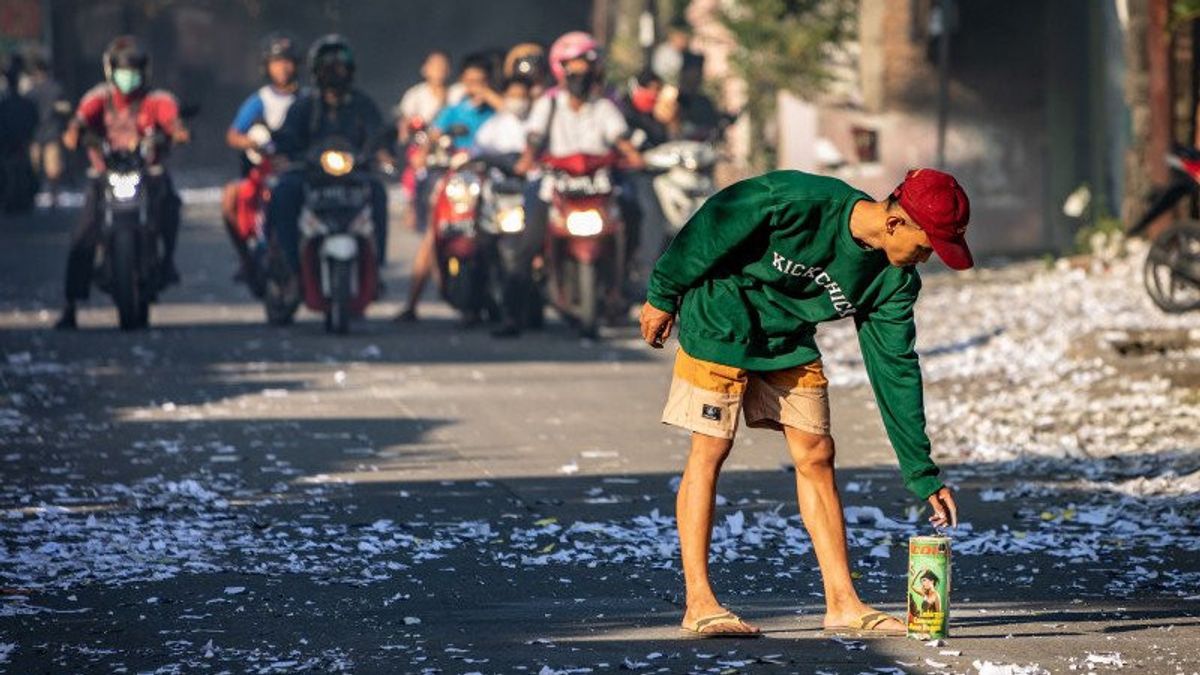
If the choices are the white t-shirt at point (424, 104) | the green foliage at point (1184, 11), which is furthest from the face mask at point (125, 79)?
the white t-shirt at point (424, 104)

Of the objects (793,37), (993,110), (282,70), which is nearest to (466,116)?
(282,70)

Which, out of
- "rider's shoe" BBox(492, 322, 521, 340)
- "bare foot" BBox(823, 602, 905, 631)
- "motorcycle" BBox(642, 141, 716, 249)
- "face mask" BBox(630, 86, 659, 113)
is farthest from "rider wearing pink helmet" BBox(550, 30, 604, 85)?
Result: "bare foot" BBox(823, 602, 905, 631)

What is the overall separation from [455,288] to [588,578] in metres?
10.7

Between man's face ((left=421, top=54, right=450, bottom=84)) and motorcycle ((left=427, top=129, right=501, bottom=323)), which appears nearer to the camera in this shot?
motorcycle ((left=427, top=129, right=501, bottom=323))

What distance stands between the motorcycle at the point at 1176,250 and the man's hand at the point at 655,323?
9799 millimetres

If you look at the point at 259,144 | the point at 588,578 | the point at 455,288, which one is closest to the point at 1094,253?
the point at 455,288

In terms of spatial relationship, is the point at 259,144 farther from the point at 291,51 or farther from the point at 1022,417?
the point at 1022,417

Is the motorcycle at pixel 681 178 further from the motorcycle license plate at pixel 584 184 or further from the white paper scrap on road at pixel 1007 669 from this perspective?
the white paper scrap on road at pixel 1007 669

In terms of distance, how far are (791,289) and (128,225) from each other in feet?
36.5

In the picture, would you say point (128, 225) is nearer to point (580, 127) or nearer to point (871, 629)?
point (580, 127)

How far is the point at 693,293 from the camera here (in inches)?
313

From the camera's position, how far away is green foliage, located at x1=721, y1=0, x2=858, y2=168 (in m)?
28.3

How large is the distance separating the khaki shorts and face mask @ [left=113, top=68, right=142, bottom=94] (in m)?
11.3

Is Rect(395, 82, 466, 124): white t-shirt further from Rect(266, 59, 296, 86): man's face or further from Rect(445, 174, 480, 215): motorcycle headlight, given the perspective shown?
Rect(445, 174, 480, 215): motorcycle headlight
